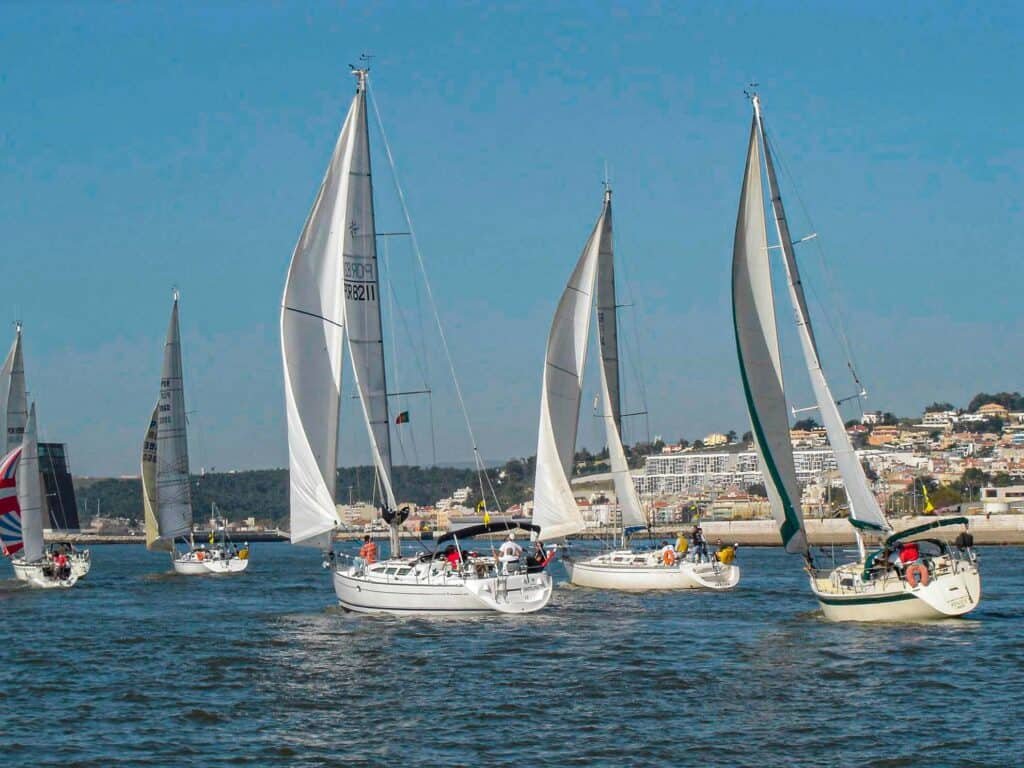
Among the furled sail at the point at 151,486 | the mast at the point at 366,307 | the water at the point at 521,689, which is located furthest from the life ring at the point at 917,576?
the furled sail at the point at 151,486

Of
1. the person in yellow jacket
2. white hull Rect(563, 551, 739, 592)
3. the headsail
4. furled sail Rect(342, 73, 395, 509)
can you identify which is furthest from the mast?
the person in yellow jacket

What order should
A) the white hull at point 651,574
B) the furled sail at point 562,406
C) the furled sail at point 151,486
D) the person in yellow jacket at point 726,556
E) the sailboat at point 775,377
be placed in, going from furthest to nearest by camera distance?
the furled sail at point 151,486 < the furled sail at point 562,406 < the person in yellow jacket at point 726,556 < the white hull at point 651,574 < the sailboat at point 775,377

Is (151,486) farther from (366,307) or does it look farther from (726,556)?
(366,307)

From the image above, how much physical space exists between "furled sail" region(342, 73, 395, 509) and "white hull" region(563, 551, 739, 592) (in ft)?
35.4

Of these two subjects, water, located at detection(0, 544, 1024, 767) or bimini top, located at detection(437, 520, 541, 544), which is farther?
bimini top, located at detection(437, 520, 541, 544)

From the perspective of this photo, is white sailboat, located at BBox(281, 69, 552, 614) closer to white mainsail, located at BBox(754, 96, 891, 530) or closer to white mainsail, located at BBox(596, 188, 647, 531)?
white mainsail, located at BBox(754, 96, 891, 530)

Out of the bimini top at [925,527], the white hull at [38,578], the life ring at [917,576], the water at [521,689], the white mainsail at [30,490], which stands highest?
the white mainsail at [30,490]

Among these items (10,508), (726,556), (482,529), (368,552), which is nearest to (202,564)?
(10,508)

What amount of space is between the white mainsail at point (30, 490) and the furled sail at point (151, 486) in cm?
1137

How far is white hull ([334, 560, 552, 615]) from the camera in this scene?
3312cm

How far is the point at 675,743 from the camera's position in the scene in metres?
19.3

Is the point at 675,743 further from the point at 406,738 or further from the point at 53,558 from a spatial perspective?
the point at 53,558

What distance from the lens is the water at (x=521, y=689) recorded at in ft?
62.5

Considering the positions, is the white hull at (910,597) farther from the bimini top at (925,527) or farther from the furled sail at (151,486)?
the furled sail at (151,486)
